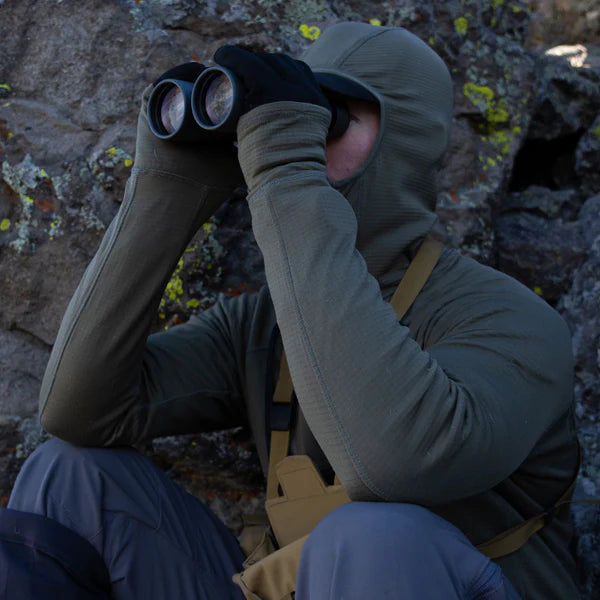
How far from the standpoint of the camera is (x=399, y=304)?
1770mm

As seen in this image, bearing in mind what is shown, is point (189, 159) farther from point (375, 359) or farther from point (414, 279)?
point (375, 359)

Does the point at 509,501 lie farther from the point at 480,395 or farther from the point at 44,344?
the point at 44,344

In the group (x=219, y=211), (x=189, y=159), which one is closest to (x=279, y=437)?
(x=189, y=159)

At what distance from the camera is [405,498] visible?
135 centimetres

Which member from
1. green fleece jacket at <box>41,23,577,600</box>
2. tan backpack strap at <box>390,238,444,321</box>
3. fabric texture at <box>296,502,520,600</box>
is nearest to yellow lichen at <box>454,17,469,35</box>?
green fleece jacket at <box>41,23,577,600</box>

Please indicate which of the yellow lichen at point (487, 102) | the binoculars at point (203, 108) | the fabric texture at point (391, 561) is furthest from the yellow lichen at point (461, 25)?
the fabric texture at point (391, 561)

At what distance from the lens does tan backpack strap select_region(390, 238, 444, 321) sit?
1.77 metres

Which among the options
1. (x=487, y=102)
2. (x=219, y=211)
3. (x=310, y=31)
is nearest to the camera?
(x=219, y=211)

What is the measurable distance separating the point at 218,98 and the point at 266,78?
0.11 metres

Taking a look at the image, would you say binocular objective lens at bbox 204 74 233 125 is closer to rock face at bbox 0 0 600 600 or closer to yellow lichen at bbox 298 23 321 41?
rock face at bbox 0 0 600 600

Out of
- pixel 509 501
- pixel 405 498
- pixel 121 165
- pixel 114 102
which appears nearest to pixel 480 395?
pixel 405 498

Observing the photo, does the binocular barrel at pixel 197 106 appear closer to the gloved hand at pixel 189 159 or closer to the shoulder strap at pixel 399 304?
the gloved hand at pixel 189 159

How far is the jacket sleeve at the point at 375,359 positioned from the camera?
1.34m

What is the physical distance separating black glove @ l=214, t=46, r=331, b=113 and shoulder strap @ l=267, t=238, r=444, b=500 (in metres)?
0.41
